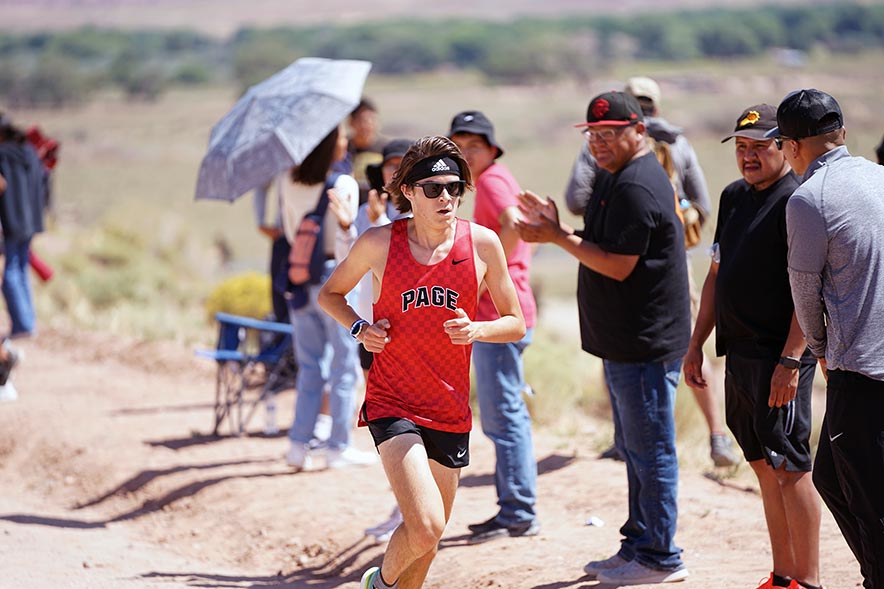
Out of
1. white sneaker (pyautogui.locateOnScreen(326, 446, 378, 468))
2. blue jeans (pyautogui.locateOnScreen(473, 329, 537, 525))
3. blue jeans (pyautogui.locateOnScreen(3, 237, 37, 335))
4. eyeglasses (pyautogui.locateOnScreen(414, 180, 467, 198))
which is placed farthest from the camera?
blue jeans (pyautogui.locateOnScreen(3, 237, 37, 335))

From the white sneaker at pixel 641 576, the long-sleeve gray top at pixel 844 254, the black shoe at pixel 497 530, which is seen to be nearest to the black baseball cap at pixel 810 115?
the long-sleeve gray top at pixel 844 254

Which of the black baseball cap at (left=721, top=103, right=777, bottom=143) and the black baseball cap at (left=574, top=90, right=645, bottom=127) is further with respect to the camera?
the black baseball cap at (left=574, top=90, right=645, bottom=127)

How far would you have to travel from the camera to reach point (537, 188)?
121 ft

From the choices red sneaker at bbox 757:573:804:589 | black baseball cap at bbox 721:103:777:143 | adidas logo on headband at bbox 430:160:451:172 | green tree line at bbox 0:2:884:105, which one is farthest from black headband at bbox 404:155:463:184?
green tree line at bbox 0:2:884:105

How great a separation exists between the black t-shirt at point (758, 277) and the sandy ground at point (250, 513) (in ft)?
4.06

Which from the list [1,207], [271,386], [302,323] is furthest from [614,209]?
[1,207]

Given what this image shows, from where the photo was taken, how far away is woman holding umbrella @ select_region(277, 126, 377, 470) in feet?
26.0

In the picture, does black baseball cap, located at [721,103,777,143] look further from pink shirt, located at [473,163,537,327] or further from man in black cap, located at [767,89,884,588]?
pink shirt, located at [473,163,537,327]

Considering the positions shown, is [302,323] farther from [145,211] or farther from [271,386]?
[145,211]

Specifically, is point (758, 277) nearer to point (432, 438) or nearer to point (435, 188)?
point (435, 188)

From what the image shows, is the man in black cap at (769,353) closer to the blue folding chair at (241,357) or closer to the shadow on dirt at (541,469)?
the shadow on dirt at (541,469)

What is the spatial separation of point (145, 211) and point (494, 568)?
57.0ft

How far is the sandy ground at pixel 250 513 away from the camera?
6348 mm

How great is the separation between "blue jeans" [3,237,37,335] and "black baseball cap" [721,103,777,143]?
8689 mm
